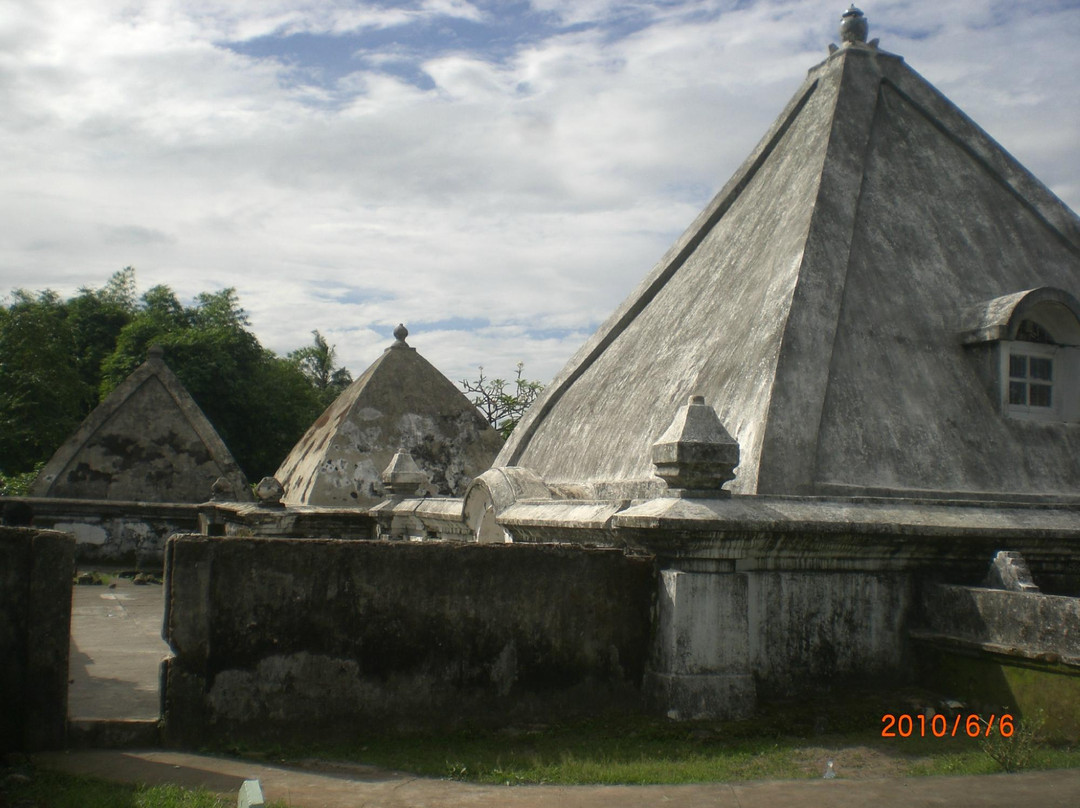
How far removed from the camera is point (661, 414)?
9.09 meters

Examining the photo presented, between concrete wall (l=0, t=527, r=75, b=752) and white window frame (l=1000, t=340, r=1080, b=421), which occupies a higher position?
white window frame (l=1000, t=340, r=1080, b=421)

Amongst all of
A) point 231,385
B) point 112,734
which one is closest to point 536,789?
point 112,734

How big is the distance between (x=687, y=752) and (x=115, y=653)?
5027 millimetres

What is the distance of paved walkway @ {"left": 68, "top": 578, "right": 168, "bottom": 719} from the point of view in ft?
20.1

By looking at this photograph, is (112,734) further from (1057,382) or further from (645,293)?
(645,293)

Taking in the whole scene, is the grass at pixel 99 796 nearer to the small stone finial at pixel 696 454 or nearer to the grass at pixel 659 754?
the grass at pixel 659 754

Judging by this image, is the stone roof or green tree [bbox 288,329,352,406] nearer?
the stone roof

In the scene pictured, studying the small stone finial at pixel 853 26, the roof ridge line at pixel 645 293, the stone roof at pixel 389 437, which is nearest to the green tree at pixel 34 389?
the stone roof at pixel 389 437

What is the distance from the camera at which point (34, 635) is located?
545cm

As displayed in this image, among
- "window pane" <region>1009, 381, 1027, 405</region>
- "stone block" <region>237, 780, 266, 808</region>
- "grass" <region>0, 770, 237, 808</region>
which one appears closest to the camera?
"stone block" <region>237, 780, 266, 808</region>

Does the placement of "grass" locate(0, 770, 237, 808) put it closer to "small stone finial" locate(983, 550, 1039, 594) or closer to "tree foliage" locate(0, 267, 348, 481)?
"small stone finial" locate(983, 550, 1039, 594)

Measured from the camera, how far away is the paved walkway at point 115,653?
6.14 m

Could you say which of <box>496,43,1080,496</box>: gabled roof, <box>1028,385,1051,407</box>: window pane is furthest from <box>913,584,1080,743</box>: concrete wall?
<box>1028,385,1051,407</box>: window pane

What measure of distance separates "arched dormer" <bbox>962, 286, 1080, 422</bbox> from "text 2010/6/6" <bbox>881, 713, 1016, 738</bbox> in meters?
3.18
